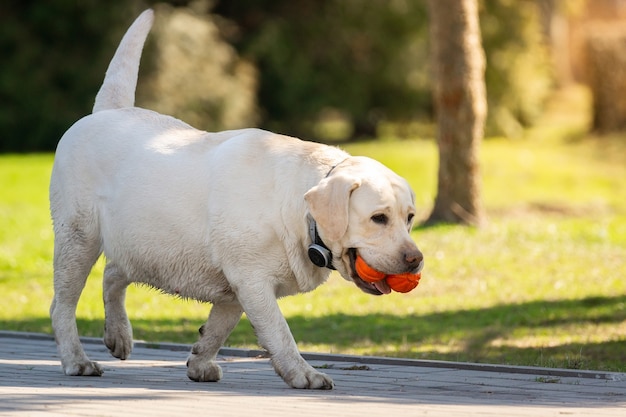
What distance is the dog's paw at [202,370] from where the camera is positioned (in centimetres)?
672

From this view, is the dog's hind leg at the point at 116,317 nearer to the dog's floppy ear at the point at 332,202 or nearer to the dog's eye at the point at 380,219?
the dog's floppy ear at the point at 332,202

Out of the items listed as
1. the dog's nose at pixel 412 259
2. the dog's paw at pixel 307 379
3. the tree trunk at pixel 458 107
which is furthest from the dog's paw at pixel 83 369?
the tree trunk at pixel 458 107

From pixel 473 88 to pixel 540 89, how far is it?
1781cm

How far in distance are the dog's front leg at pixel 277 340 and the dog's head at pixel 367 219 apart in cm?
46

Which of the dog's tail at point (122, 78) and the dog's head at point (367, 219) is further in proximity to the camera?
the dog's tail at point (122, 78)

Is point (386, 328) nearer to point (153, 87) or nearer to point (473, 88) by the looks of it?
point (473, 88)

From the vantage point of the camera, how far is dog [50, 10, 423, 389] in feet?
19.7

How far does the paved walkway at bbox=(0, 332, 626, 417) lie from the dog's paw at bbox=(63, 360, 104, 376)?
0.28 ft

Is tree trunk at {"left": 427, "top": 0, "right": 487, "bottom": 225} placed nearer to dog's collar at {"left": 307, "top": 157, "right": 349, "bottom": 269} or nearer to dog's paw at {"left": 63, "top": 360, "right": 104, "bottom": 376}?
dog's paw at {"left": 63, "top": 360, "right": 104, "bottom": 376}

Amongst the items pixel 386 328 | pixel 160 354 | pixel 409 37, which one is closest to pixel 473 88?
pixel 386 328

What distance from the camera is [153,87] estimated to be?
2870 centimetres

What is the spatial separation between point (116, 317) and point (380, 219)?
2.19 m

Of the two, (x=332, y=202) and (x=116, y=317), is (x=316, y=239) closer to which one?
(x=332, y=202)

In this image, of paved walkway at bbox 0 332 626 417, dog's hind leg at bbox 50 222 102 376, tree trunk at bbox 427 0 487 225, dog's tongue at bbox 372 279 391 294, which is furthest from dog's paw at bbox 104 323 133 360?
tree trunk at bbox 427 0 487 225
